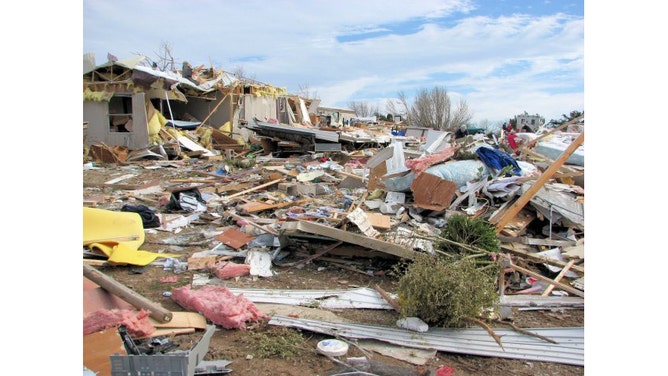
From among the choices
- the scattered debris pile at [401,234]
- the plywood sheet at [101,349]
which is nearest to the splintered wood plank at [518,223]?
the scattered debris pile at [401,234]

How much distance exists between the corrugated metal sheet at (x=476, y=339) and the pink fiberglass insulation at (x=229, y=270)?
4.65 ft

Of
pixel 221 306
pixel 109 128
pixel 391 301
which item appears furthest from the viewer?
pixel 109 128

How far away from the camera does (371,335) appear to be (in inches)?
157

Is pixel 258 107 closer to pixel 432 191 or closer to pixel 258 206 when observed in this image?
pixel 258 206

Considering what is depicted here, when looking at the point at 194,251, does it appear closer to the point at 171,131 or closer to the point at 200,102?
the point at 171,131

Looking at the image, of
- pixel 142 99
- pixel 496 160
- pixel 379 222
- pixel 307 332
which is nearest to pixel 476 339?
pixel 307 332

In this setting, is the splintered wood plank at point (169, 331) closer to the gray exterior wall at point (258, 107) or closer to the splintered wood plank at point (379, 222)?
the splintered wood plank at point (379, 222)

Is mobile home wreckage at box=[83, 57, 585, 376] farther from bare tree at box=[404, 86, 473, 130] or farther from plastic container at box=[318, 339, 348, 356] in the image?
bare tree at box=[404, 86, 473, 130]

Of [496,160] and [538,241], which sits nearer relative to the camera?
[538,241]

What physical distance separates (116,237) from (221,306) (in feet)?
9.46

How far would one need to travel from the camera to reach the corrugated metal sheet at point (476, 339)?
379 cm

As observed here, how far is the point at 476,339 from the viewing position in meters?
3.98
